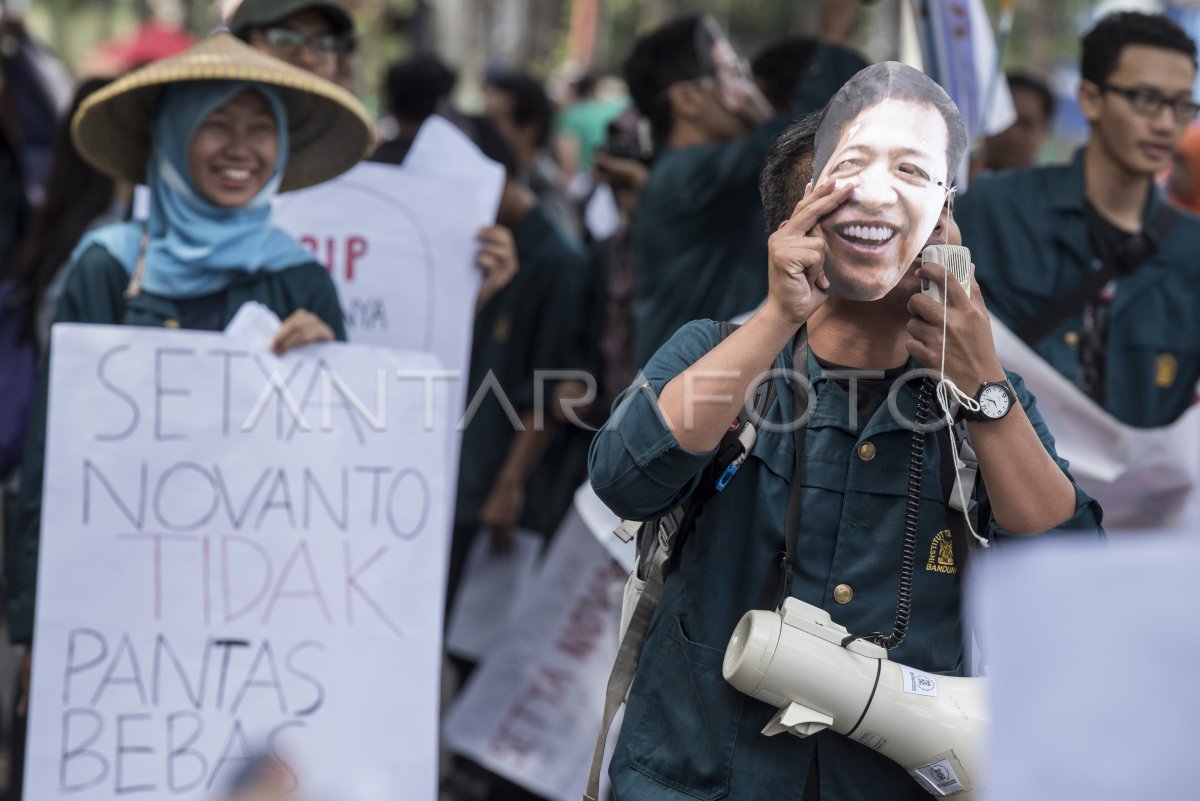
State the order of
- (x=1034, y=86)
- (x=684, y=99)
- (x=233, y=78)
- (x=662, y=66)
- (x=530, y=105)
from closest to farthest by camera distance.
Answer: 1. (x=233, y=78)
2. (x=684, y=99)
3. (x=662, y=66)
4. (x=1034, y=86)
5. (x=530, y=105)

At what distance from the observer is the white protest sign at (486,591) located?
19.1 feet

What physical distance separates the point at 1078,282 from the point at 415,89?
2.61 meters

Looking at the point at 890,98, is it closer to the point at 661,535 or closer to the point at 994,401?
the point at 994,401

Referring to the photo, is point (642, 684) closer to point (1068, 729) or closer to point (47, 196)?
point (1068, 729)

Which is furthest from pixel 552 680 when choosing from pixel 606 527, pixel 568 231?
pixel 568 231

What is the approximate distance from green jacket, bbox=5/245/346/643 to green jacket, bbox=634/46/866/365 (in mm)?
Result: 1227

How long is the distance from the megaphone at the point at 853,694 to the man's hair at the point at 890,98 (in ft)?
2.21

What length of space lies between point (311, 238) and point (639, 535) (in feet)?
6.87

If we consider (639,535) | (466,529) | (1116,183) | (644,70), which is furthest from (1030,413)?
(466,529)

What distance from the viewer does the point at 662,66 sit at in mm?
5191

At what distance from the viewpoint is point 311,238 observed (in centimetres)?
460

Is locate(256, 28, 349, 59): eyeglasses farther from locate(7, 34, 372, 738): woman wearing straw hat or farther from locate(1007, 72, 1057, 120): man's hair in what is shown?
locate(1007, 72, 1057, 120): man's hair

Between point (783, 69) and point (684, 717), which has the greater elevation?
point (783, 69)

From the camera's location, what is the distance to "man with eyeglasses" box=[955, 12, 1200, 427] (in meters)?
4.43
